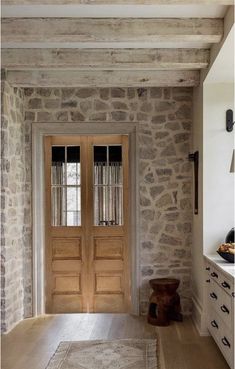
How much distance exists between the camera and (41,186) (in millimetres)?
5863

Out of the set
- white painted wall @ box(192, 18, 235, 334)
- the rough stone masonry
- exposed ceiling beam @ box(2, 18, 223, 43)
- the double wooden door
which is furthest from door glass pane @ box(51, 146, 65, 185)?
exposed ceiling beam @ box(2, 18, 223, 43)

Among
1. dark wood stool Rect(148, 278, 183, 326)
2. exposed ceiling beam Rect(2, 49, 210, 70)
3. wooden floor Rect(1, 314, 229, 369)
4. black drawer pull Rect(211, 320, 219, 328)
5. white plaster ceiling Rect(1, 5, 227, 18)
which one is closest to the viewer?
white plaster ceiling Rect(1, 5, 227, 18)

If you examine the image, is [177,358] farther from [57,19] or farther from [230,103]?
[57,19]

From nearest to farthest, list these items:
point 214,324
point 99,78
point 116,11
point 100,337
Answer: point 116,11 → point 214,324 → point 100,337 → point 99,78

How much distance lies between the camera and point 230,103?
16.4 ft

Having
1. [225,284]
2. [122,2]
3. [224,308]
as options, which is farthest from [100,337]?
[122,2]

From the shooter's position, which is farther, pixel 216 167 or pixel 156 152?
pixel 156 152

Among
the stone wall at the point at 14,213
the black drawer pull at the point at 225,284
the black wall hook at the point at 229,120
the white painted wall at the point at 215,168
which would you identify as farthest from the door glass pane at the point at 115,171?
the black drawer pull at the point at 225,284

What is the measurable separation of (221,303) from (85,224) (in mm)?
2396

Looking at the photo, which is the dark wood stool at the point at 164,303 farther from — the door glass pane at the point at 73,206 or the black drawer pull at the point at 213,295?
the door glass pane at the point at 73,206

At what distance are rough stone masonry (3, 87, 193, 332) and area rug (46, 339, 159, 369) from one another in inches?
48.3

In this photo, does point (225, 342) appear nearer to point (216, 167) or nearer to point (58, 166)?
point (216, 167)

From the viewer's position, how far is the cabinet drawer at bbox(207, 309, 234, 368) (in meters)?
3.76

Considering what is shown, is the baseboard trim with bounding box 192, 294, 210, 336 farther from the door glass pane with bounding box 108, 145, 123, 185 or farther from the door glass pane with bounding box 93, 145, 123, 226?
the door glass pane with bounding box 108, 145, 123, 185
